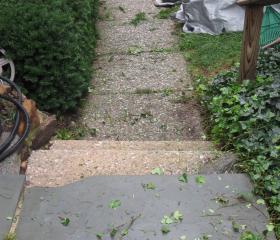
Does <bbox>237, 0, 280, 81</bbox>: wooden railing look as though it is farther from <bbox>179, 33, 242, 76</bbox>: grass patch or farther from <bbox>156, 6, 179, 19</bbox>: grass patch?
<bbox>156, 6, 179, 19</bbox>: grass patch

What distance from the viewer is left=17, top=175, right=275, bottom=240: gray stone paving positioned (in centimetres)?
236

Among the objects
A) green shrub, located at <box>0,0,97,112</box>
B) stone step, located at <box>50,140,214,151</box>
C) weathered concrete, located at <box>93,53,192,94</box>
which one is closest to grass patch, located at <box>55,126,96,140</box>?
green shrub, located at <box>0,0,97,112</box>

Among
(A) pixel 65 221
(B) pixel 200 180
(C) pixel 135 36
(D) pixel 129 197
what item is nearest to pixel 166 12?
(C) pixel 135 36

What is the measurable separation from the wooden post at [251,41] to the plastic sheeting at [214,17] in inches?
111

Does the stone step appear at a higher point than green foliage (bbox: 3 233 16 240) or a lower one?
lower

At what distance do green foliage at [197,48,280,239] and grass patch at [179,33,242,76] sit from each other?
1.45m

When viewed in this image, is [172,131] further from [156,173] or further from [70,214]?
[70,214]

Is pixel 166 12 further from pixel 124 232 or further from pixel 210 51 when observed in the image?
pixel 124 232

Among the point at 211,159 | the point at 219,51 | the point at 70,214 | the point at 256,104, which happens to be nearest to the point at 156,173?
the point at 211,159

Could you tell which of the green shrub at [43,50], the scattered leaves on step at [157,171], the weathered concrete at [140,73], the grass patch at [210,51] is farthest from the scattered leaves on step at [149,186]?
the grass patch at [210,51]

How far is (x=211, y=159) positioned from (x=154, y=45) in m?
3.65

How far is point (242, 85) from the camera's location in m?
3.74

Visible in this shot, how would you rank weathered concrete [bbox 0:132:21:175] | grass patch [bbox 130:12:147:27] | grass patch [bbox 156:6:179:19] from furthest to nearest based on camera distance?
grass patch [bbox 156:6:179:19] → grass patch [bbox 130:12:147:27] → weathered concrete [bbox 0:132:21:175]

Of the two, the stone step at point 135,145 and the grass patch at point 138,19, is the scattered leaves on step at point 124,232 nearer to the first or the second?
the stone step at point 135,145
